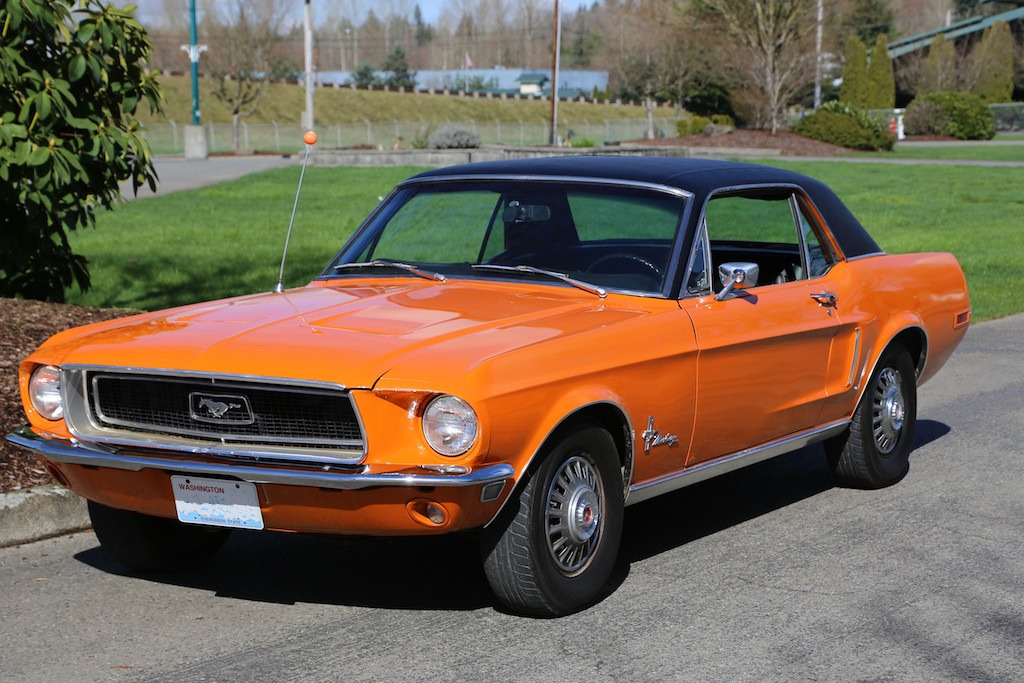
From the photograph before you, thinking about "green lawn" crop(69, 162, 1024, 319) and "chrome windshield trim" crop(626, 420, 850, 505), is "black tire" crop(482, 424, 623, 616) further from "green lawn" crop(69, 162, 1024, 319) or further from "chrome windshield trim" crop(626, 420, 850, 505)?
"green lawn" crop(69, 162, 1024, 319)

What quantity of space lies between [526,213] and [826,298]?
1.49 metres

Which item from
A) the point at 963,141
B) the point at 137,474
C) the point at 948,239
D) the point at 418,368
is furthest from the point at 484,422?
the point at 963,141

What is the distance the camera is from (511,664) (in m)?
4.61

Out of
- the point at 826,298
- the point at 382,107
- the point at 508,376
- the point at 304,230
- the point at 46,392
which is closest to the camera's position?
the point at 508,376

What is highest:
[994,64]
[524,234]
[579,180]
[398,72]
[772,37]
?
[772,37]

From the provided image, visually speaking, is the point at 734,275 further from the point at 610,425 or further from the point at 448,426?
the point at 448,426

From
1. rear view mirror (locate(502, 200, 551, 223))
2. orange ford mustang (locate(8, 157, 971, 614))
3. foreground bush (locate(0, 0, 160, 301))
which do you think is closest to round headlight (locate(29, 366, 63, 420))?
orange ford mustang (locate(8, 157, 971, 614))

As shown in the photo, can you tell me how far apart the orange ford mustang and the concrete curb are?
2.41 feet

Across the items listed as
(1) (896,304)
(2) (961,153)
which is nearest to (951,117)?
(2) (961,153)

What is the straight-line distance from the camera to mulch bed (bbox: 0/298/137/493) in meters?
6.60

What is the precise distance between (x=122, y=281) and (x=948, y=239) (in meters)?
12.0

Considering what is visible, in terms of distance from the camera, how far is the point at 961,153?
4803 centimetres

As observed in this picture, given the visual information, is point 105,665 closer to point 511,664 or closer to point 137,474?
point 137,474

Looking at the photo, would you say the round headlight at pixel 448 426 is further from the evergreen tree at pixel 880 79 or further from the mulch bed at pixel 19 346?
the evergreen tree at pixel 880 79
